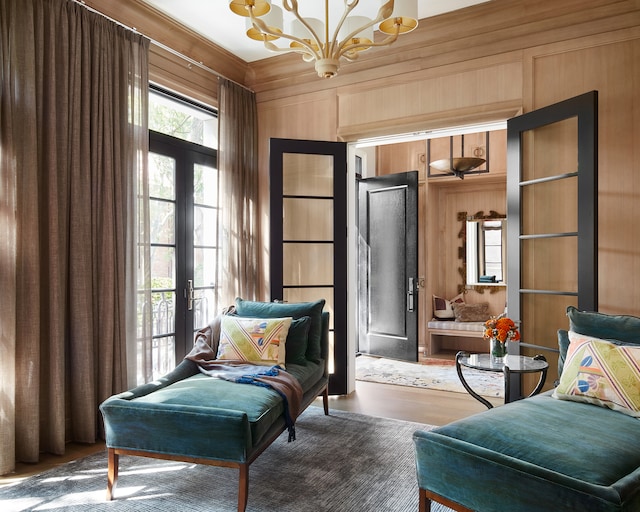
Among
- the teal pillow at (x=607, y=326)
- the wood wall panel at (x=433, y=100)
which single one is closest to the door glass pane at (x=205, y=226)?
the wood wall panel at (x=433, y=100)

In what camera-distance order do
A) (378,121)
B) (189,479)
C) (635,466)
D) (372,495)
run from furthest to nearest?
(378,121) < (189,479) < (372,495) < (635,466)

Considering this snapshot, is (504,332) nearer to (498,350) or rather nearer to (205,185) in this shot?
(498,350)

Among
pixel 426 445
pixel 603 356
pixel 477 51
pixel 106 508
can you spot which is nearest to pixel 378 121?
pixel 477 51

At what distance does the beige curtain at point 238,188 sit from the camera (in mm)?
4363

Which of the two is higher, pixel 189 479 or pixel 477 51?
pixel 477 51

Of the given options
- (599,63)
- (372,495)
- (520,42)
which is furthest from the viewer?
(520,42)

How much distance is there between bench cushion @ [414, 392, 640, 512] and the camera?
1.58 meters

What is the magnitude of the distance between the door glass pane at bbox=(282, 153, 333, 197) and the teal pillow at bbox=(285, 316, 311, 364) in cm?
143

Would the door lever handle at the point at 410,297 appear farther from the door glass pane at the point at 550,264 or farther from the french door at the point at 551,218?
the door glass pane at the point at 550,264

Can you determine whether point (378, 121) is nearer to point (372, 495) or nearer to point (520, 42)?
point (520, 42)

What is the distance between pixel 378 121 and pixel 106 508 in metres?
3.42

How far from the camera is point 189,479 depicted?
101 inches

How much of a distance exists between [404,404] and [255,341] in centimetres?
159

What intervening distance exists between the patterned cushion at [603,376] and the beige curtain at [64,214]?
2.77m
